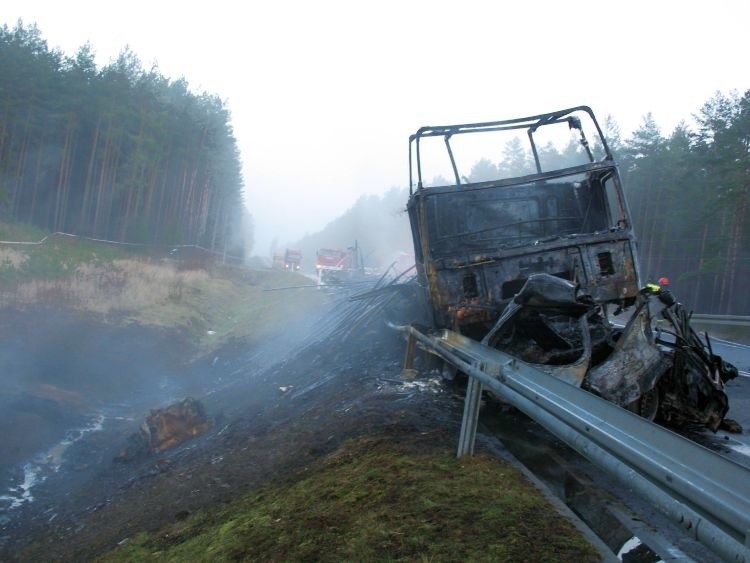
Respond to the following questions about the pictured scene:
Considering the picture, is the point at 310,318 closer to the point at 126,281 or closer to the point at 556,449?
the point at 126,281

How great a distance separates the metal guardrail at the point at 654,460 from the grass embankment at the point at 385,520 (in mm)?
573

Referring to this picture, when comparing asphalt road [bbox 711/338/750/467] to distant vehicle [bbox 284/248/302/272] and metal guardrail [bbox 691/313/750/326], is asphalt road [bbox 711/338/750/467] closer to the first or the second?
metal guardrail [bbox 691/313/750/326]

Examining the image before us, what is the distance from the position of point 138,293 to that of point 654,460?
68.3 ft

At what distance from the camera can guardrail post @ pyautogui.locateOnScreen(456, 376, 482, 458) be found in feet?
13.0

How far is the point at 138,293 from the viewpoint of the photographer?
20500mm

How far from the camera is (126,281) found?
2125 centimetres

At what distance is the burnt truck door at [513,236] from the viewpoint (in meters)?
6.90

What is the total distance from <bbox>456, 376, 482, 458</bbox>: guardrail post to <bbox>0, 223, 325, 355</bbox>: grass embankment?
14788 millimetres

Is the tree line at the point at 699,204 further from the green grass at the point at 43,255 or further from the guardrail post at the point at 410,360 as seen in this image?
the green grass at the point at 43,255

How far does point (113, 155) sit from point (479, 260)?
37100mm

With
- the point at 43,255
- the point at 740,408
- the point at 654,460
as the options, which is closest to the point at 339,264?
the point at 43,255

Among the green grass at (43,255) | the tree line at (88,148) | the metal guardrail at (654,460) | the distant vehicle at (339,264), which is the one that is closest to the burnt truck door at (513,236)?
the metal guardrail at (654,460)

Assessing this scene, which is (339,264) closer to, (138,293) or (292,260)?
(138,293)

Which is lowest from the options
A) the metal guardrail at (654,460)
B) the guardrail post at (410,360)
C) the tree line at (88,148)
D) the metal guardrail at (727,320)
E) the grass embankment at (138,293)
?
the grass embankment at (138,293)
